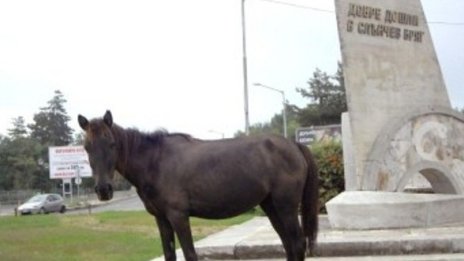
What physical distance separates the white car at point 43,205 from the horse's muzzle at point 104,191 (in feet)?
135

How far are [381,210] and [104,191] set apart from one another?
6.75 metres

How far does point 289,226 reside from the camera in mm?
7664

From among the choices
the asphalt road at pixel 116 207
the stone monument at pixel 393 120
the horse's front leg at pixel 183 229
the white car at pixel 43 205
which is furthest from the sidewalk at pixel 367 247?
the white car at pixel 43 205

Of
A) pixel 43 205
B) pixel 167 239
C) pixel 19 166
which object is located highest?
pixel 167 239

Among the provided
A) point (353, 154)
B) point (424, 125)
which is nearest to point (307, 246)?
point (353, 154)

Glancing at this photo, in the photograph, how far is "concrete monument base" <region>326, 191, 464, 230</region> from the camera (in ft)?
41.5

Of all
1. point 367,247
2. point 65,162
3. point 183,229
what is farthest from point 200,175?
point 65,162

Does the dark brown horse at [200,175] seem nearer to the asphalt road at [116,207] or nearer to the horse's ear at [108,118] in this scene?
the horse's ear at [108,118]

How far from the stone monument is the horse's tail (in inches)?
192

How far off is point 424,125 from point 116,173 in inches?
320

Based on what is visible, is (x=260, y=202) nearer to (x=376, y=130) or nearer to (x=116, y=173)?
(x=116, y=173)

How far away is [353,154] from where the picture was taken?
1376 cm

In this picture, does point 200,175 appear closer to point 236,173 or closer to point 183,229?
point 236,173

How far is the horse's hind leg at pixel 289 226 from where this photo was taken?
25.1ft
